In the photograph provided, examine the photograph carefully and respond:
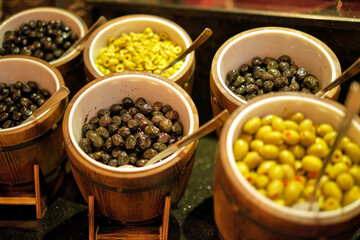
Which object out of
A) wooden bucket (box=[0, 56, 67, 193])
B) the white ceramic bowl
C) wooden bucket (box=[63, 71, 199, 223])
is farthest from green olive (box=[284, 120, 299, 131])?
the white ceramic bowl

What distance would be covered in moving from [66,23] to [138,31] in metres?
0.62

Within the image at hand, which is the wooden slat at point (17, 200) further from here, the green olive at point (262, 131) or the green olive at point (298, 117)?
the green olive at point (298, 117)

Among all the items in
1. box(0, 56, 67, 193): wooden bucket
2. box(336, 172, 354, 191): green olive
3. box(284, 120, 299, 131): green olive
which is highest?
box(284, 120, 299, 131): green olive

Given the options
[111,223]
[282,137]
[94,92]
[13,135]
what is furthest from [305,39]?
[13,135]

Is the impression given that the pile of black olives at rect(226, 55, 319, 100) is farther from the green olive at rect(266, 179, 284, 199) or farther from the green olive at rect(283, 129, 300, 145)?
the green olive at rect(266, 179, 284, 199)

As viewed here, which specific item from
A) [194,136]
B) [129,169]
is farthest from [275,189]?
[129,169]

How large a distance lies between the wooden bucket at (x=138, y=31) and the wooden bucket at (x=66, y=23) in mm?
141

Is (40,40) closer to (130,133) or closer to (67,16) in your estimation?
(67,16)

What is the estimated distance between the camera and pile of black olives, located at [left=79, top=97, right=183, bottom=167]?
6.24ft

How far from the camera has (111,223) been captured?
2064 mm

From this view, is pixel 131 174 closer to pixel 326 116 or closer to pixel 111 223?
pixel 111 223

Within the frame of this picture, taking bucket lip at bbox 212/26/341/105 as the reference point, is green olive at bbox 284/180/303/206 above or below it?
below

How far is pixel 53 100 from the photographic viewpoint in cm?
202

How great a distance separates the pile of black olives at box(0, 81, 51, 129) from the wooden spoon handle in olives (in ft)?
3.08
